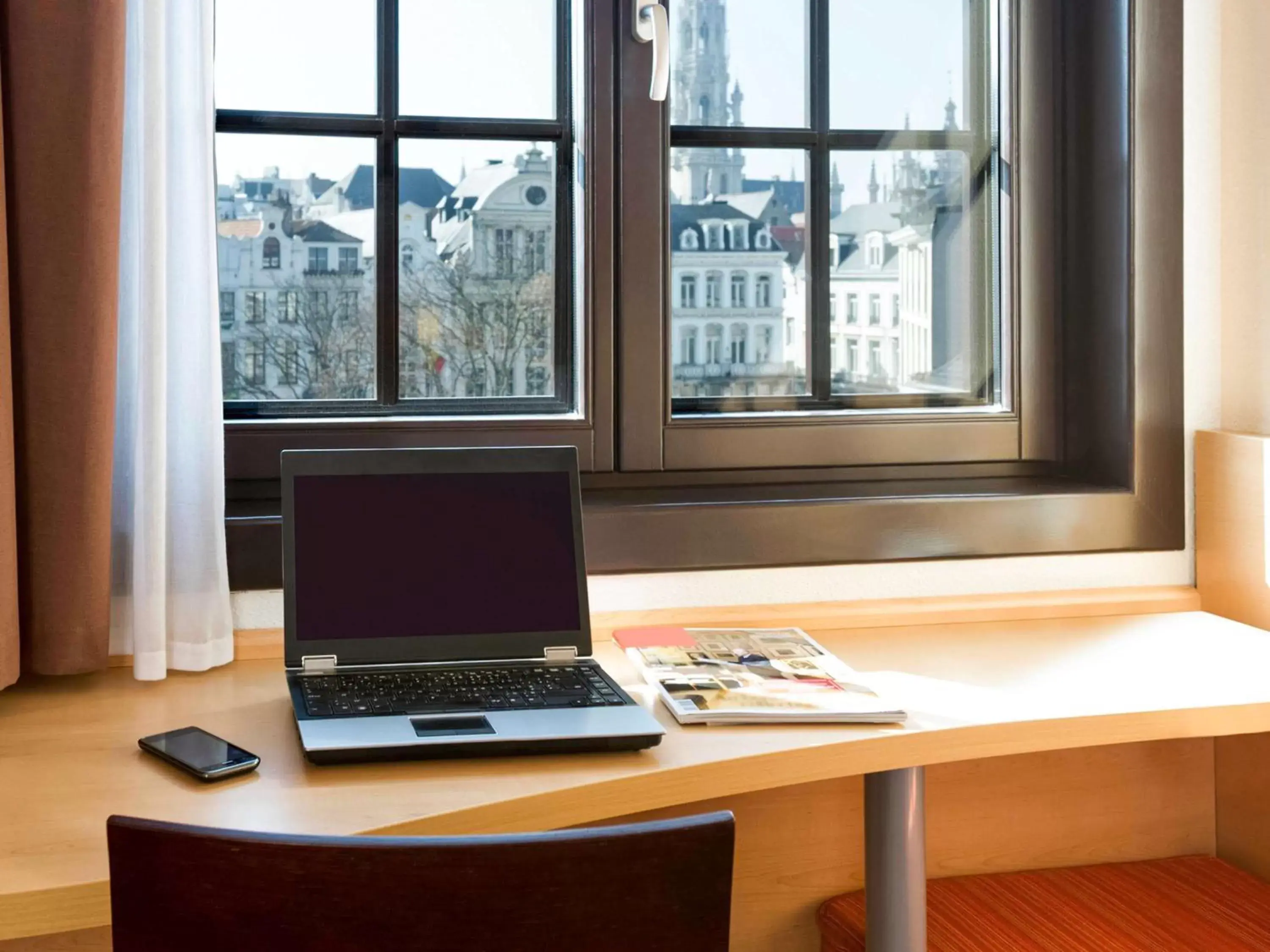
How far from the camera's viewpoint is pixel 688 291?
172cm

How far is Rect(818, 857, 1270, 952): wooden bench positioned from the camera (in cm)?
137

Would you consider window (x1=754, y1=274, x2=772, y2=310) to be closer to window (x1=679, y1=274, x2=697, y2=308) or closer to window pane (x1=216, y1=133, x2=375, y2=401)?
window (x1=679, y1=274, x2=697, y2=308)

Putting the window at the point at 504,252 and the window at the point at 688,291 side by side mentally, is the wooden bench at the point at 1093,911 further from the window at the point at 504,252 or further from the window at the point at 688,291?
the window at the point at 504,252

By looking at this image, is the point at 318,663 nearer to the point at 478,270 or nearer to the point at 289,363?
the point at 289,363

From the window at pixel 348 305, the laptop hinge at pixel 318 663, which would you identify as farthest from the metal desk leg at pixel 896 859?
the window at pixel 348 305

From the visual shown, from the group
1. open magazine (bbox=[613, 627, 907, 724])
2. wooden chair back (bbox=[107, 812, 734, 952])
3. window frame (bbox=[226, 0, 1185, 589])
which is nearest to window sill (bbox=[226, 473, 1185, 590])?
window frame (bbox=[226, 0, 1185, 589])

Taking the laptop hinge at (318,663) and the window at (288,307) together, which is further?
the window at (288,307)

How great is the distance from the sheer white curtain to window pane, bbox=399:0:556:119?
363 millimetres

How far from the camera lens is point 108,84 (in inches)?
48.2

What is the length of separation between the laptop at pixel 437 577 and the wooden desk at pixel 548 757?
79 millimetres

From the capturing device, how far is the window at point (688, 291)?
1719mm

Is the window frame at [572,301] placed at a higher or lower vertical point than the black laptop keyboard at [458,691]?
higher

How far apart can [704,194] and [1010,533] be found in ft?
2.04

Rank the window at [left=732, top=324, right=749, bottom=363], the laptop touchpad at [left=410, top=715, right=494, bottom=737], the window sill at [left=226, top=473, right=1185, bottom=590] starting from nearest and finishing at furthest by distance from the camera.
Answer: the laptop touchpad at [left=410, top=715, right=494, bottom=737] < the window sill at [left=226, top=473, right=1185, bottom=590] < the window at [left=732, top=324, right=749, bottom=363]
